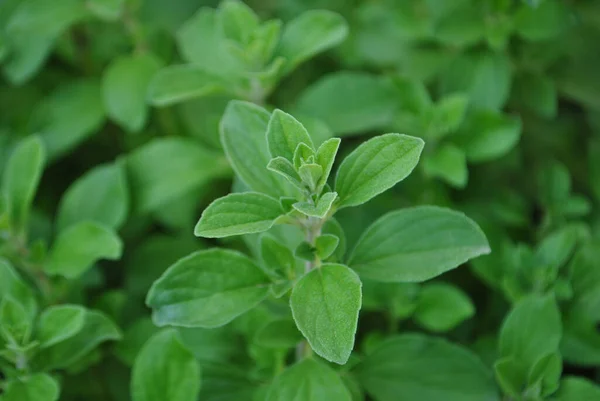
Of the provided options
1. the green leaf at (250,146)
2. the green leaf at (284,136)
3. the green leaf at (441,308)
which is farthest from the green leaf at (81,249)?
the green leaf at (441,308)

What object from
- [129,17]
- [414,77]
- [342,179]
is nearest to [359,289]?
[342,179]

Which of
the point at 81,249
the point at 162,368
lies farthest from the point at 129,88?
the point at 162,368

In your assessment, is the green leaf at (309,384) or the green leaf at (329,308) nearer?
the green leaf at (329,308)

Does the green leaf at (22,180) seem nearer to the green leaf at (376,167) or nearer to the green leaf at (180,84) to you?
the green leaf at (180,84)

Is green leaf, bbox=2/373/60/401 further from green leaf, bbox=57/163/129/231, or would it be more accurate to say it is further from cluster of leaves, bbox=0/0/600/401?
green leaf, bbox=57/163/129/231

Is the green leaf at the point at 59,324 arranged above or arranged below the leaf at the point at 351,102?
below

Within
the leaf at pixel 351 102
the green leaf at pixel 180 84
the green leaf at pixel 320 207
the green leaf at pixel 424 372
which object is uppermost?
the green leaf at pixel 320 207

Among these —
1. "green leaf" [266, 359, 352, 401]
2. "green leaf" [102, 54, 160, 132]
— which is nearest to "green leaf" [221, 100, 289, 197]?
"green leaf" [266, 359, 352, 401]
